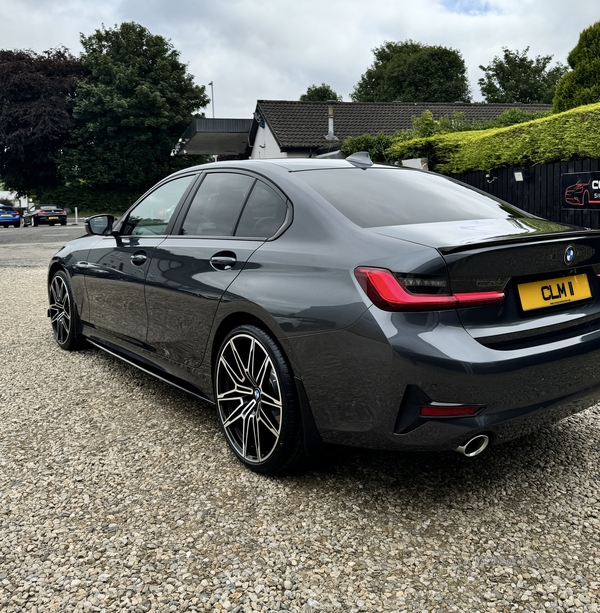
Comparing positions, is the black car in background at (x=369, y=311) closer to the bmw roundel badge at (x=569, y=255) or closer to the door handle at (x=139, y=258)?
the bmw roundel badge at (x=569, y=255)

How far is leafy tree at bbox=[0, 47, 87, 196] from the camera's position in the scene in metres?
45.7

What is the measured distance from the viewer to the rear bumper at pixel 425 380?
7.86 feet

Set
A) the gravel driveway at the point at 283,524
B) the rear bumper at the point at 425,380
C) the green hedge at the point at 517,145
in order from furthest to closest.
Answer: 1. the green hedge at the point at 517,145
2. the rear bumper at the point at 425,380
3. the gravel driveway at the point at 283,524

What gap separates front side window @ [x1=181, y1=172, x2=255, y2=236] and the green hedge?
616 centimetres

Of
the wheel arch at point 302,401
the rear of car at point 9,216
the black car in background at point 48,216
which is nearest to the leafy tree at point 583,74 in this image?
the wheel arch at point 302,401

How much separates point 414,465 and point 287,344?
0.97 meters

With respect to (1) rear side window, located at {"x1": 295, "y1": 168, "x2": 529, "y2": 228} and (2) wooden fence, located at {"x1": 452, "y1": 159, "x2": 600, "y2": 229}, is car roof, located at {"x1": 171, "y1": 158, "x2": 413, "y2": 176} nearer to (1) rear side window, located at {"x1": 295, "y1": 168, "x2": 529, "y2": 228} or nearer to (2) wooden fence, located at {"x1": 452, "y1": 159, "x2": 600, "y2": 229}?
(1) rear side window, located at {"x1": 295, "y1": 168, "x2": 529, "y2": 228}

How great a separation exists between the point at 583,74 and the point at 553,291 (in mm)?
9253

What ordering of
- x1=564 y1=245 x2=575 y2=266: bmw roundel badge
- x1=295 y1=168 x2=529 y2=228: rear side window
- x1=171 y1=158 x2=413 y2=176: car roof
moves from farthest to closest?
1. x1=171 y1=158 x2=413 y2=176: car roof
2. x1=295 y1=168 x2=529 y2=228: rear side window
3. x1=564 y1=245 x2=575 y2=266: bmw roundel badge

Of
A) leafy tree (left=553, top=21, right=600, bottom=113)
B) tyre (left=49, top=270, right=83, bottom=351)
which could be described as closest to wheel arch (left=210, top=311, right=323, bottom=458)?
tyre (left=49, top=270, right=83, bottom=351)

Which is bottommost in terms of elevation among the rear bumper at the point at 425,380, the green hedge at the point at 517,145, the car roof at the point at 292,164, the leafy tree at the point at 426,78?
the rear bumper at the point at 425,380

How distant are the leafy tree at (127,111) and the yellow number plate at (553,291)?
48153mm

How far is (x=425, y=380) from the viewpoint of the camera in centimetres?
239

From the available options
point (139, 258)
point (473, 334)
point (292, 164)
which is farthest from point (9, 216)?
point (473, 334)
